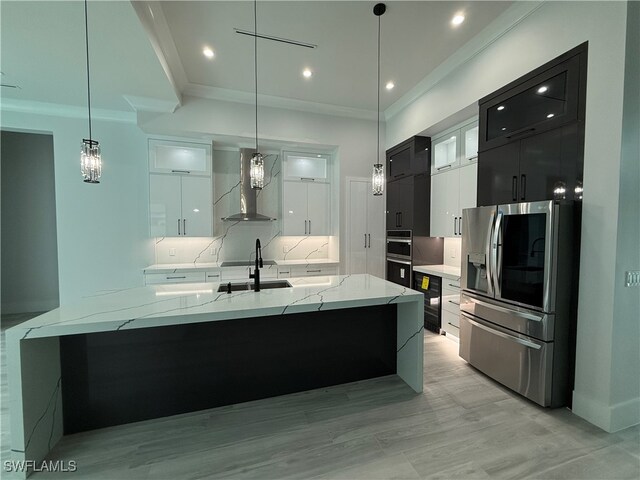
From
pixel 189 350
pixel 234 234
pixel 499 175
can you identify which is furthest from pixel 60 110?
pixel 499 175

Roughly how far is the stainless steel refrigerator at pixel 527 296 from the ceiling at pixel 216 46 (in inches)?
77.3

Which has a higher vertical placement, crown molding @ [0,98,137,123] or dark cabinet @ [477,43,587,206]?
crown molding @ [0,98,137,123]

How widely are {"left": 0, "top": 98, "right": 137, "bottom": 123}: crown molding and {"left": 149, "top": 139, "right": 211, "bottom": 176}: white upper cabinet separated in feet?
1.98

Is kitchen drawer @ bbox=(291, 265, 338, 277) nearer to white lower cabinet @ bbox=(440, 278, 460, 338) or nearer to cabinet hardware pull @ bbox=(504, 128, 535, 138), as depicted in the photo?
white lower cabinet @ bbox=(440, 278, 460, 338)

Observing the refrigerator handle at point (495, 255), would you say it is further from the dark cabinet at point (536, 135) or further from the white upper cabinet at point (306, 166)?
the white upper cabinet at point (306, 166)

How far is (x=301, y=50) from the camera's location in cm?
303

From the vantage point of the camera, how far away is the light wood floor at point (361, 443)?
1.58 m

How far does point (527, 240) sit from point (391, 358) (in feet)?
5.28

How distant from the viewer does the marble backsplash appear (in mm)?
4348

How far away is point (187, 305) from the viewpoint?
6.23 ft

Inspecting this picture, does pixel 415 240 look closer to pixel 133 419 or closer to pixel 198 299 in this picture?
pixel 198 299

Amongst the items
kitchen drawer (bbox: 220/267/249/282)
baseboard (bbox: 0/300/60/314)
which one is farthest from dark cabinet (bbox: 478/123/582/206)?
baseboard (bbox: 0/300/60/314)

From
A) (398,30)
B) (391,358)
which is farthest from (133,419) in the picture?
(398,30)

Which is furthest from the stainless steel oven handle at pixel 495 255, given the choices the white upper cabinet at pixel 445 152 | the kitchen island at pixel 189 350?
the white upper cabinet at pixel 445 152
